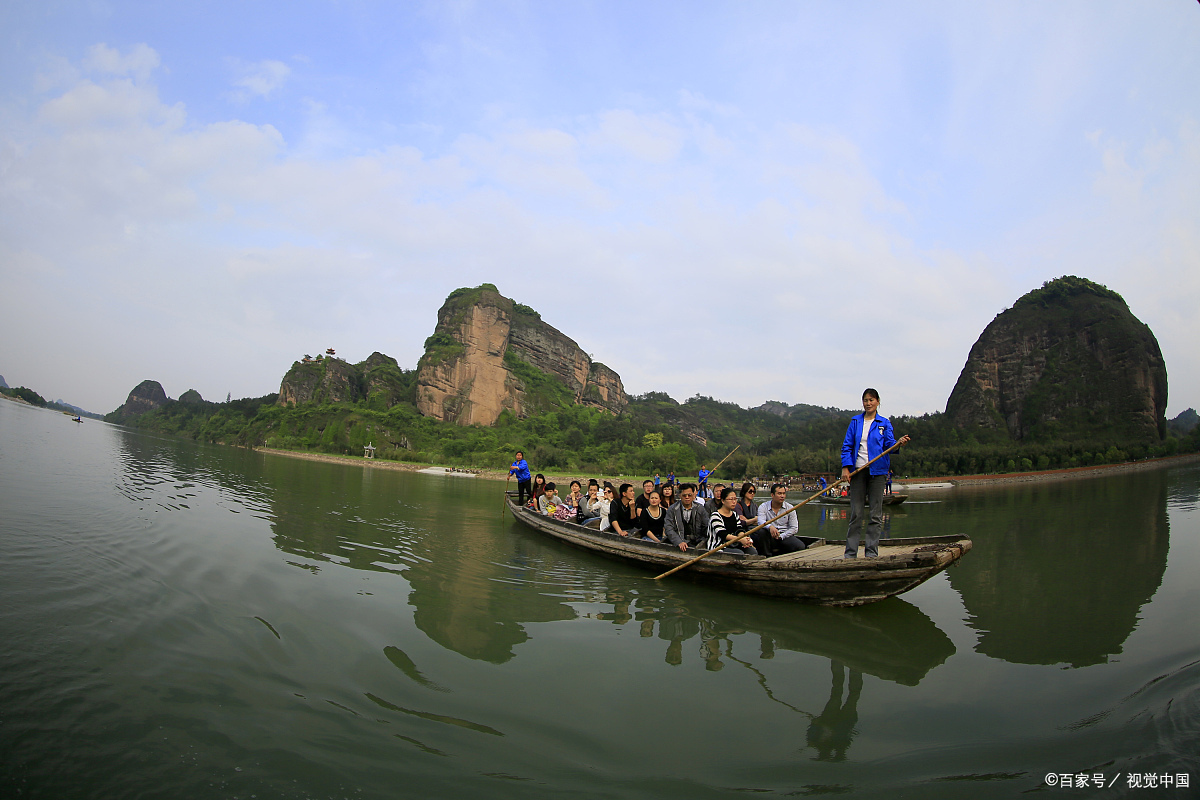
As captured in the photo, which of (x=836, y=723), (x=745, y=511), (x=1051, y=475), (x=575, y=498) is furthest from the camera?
(x=1051, y=475)

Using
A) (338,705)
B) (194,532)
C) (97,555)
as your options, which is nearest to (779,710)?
(338,705)

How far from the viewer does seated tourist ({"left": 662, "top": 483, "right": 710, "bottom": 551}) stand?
845cm

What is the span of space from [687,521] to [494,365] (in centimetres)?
8015

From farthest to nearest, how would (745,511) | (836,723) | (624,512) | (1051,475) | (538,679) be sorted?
1. (1051,475)
2. (624,512)
3. (745,511)
4. (538,679)
5. (836,723)

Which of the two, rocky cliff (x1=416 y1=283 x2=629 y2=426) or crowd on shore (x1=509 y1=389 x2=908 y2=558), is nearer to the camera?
crowd on shore (x1=509 y1=389 x2=908 y2=558)

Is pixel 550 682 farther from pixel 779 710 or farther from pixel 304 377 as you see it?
pixel 304 377

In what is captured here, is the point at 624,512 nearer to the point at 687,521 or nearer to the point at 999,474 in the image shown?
the point at 687,521

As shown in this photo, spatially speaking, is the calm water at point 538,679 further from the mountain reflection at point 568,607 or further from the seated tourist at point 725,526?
the seated tourist at point 725,526

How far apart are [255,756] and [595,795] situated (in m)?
1.89

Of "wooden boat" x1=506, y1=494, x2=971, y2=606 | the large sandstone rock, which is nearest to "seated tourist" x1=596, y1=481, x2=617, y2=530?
"wooden boat" x1=506, y1=494, x2=971, y2=606

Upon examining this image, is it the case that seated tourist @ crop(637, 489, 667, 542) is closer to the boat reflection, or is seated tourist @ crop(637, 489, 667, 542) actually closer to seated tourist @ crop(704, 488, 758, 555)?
seated tourist @ crop(704, 488, 758, 555)

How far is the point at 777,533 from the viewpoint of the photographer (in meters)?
7.80

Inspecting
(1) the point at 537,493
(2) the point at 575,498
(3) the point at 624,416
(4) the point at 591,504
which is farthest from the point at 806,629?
(3) the point at 624,416

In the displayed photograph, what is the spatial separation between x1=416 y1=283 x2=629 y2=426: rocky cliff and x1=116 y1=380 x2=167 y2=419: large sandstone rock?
122 m
